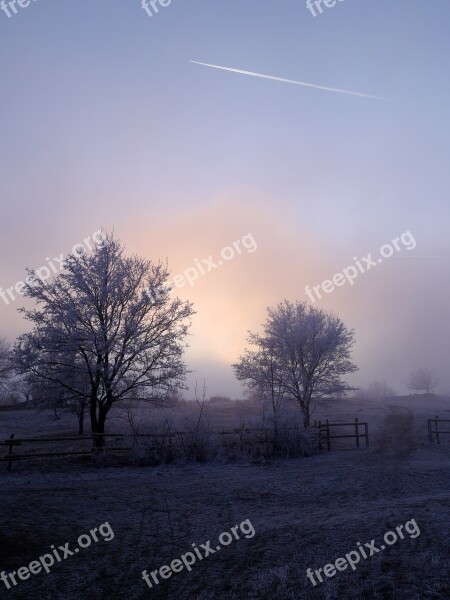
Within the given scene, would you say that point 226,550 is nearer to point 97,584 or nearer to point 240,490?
point 97,584

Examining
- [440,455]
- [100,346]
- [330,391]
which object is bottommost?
[440,455]

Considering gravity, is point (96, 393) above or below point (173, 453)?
above

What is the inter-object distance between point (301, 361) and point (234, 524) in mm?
26193

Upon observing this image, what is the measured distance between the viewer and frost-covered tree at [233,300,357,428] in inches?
1452

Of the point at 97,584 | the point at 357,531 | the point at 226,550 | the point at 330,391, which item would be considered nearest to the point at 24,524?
the point at 97,584

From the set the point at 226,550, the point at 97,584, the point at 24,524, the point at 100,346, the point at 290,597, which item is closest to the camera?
the point at 290,597

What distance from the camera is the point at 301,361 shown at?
122ft

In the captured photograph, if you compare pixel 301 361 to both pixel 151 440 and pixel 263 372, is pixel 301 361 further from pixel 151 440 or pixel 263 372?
pixel 151 440

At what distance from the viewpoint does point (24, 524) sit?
11.7 metres

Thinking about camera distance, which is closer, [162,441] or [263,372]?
[162,441]

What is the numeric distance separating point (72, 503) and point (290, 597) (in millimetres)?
9438

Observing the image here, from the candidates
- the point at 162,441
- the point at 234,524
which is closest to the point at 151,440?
the point at 162,441

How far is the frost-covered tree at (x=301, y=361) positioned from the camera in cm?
3688

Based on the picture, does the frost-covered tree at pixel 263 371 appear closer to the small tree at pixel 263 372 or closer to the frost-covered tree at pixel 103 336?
the small tree at pixel 263 372
